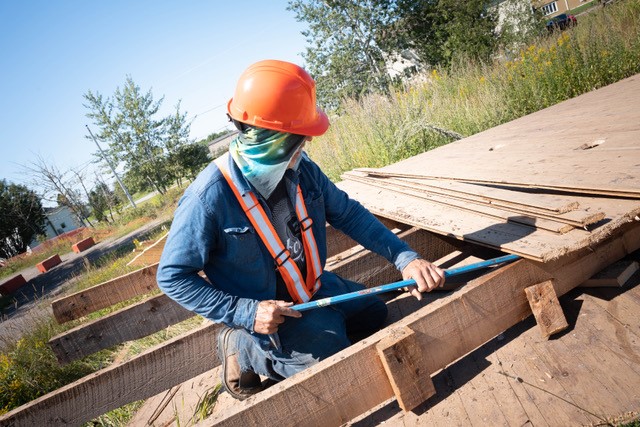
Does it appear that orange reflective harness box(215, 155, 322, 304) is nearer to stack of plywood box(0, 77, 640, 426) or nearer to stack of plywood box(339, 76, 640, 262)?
stack of plywood box(0, 77, 640, 426)

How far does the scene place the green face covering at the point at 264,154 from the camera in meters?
1.94

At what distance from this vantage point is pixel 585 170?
227 cm

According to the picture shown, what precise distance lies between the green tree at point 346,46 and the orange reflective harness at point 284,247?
16507mm

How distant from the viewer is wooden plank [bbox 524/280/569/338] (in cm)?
182

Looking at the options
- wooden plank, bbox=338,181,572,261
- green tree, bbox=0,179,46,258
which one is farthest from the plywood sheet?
green tree, bbox=0,179,46,258

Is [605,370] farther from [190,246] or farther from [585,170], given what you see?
[190,246]

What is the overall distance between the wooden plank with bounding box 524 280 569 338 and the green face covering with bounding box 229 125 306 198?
1.46 metres

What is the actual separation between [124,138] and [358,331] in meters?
35.6

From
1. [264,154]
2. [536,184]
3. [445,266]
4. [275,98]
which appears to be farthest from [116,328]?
[536,184]

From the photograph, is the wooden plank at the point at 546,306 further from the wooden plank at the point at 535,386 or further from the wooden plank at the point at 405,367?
the wooden plank at the point at 405,367

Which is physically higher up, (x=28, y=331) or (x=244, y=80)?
(x=244, y=80)

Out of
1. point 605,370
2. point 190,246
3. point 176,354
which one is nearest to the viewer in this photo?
point 605,370

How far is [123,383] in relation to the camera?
2.12 meters

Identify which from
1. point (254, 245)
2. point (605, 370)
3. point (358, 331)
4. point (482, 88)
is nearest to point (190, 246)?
A: point (254, 245)
